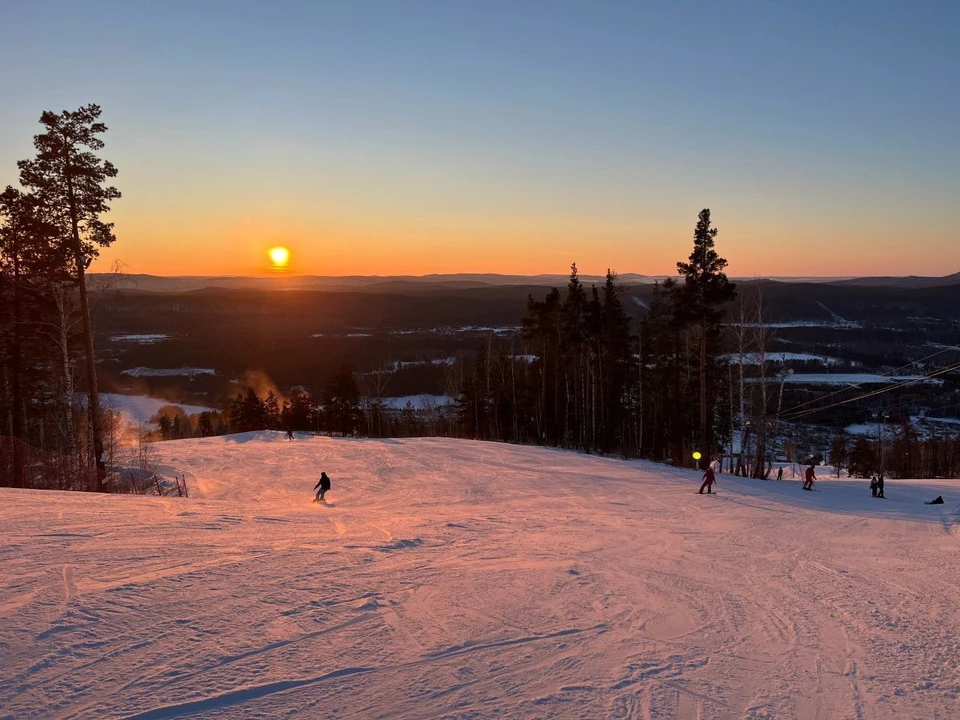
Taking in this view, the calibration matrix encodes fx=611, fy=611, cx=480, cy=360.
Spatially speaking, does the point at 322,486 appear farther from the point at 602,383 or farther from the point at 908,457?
the point at 908,457

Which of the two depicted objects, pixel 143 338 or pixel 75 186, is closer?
pixel 75 186

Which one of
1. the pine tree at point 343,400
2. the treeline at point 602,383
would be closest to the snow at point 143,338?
the pine tree at point 343,400

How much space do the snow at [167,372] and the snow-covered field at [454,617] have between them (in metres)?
133

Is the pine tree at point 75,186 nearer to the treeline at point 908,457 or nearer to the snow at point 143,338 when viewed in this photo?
the treeline at point 908,457

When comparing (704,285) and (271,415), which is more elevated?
(704,285)

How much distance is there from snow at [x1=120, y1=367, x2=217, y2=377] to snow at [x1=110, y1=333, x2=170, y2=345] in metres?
15.7

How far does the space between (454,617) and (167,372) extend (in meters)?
149

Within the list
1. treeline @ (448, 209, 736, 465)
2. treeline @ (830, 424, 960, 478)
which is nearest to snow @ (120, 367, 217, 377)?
treeline @ (448, 209, 736, 465)

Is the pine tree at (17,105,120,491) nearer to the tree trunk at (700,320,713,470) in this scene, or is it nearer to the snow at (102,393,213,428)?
the tree trunk at (700,320,713,470)

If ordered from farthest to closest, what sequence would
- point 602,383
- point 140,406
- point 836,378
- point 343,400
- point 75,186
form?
1. point 836,378
2. point 140,406
3. point 343,400
4. point 602,383
5. point 75,186

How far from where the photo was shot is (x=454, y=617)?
24.1 feet

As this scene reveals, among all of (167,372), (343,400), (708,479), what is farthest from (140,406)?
(708,479)

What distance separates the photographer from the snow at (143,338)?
155 metres

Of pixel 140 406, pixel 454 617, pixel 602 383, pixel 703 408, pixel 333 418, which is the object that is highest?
pixel 454 617
